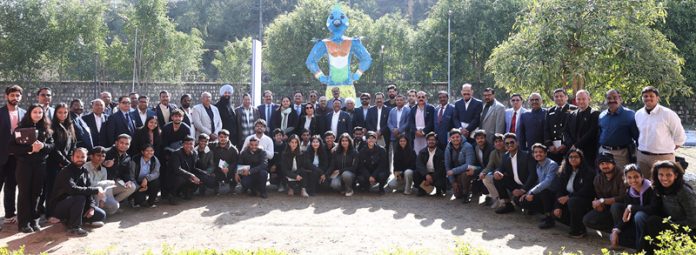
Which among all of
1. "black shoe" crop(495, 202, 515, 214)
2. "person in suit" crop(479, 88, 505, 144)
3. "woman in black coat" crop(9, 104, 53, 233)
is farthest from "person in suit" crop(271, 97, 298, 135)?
"woman in black coat" crop(9, 104, 53, 233)

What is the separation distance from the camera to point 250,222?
19.9 ft

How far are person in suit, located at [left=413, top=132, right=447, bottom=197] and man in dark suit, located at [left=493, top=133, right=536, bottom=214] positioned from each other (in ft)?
3.52

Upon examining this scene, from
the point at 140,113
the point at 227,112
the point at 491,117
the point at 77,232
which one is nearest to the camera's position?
the point at 77,232

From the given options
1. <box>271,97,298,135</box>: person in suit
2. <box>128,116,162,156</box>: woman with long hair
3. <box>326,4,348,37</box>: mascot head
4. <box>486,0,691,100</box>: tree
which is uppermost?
<box>326,4,348,37</box>: mascot head

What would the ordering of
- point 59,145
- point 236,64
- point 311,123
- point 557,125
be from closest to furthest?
point 59,145, point 557,125, point 311,123, point 236,64

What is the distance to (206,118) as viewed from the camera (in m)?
8.09

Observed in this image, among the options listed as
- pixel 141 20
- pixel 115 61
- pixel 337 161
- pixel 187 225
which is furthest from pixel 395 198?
pixel 115 61

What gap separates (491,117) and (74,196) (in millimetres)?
5479

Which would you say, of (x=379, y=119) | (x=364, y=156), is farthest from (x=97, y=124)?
(x=379, y=119)

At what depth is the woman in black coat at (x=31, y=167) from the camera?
5.45 meters

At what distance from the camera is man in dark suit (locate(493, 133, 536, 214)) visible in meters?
6.46

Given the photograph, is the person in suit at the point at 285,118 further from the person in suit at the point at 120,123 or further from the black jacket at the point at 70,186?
the black jacket at the point at 70,186

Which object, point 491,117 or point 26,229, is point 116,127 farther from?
point 491,117

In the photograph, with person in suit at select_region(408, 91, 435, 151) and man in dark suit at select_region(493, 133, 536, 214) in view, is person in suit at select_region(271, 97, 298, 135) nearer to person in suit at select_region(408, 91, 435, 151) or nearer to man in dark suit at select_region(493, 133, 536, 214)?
person in suit at select_region(408, 91, 435, 151)
